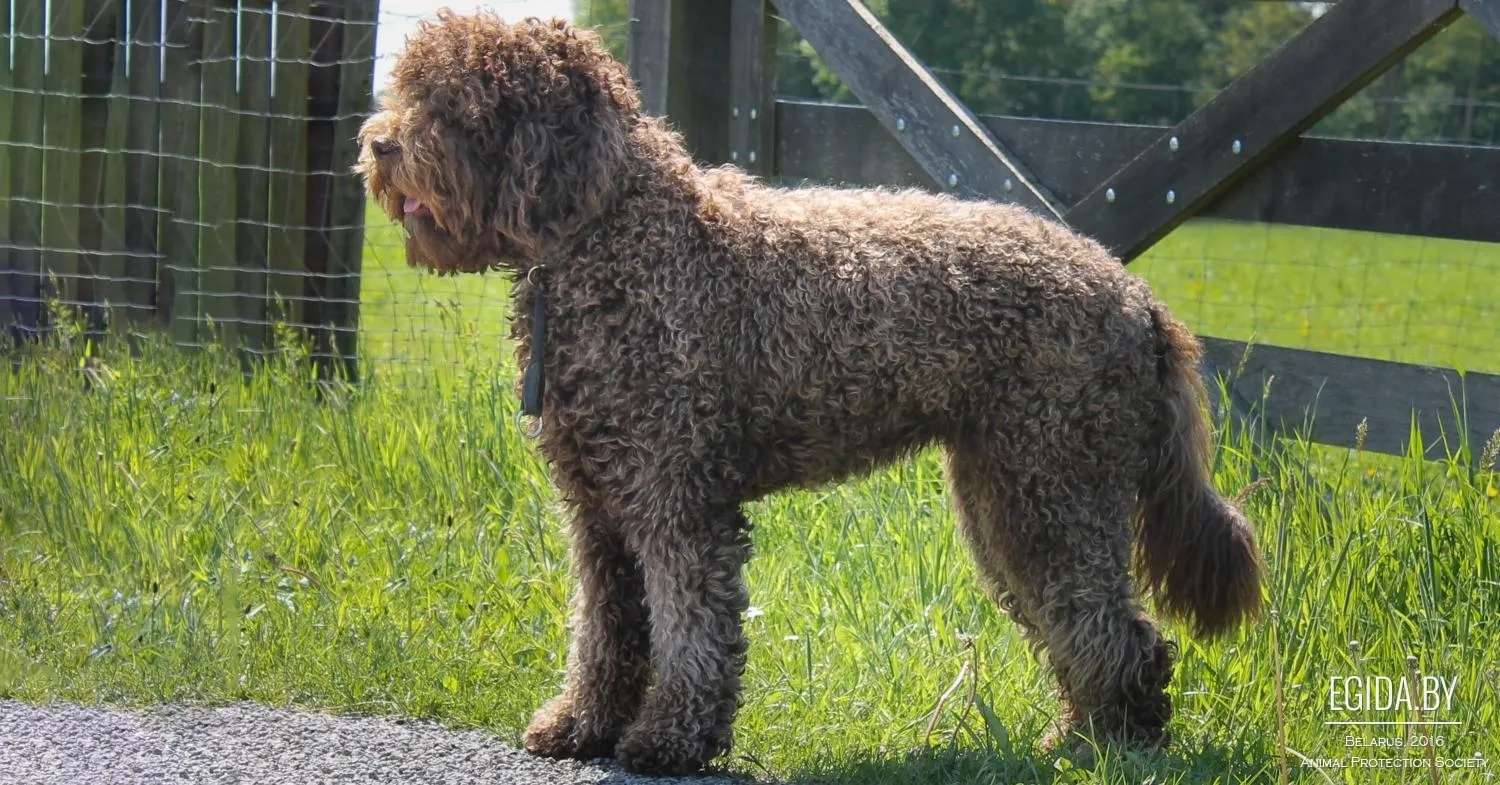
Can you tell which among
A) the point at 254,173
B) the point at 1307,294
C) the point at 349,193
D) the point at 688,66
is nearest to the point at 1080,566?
the point at 688,66

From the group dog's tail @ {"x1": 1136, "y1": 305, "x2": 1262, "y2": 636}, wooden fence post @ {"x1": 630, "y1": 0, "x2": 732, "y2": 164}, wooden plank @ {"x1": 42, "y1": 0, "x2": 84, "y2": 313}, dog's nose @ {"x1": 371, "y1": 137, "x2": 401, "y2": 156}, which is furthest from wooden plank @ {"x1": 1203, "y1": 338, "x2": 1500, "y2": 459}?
wooden plank @ {"x1": 42, "y1": 0, "x2": 84, "y2": 313}

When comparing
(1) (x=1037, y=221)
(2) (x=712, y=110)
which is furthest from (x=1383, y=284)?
(1) (x=1037, y=221)

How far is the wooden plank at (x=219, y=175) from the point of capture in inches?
287

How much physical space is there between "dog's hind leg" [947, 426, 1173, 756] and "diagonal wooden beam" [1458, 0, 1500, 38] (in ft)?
5.59

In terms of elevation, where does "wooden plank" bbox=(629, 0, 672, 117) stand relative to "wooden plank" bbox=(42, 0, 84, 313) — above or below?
above

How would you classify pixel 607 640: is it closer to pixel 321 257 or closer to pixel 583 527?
pixel 583 527

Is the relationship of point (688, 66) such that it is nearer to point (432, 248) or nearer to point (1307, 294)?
point (432, 248)

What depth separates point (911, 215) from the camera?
410cm

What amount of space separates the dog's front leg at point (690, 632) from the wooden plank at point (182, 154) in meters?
4.30

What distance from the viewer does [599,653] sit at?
4.18m

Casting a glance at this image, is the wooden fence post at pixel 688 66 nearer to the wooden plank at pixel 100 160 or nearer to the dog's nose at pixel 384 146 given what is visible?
the dog's nose at pixel 384 146

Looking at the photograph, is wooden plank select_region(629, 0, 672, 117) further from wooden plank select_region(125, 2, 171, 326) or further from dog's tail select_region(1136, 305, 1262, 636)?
dog's tail select_region(1136, 305, 1262, 636)

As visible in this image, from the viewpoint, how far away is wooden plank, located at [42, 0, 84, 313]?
7.44m

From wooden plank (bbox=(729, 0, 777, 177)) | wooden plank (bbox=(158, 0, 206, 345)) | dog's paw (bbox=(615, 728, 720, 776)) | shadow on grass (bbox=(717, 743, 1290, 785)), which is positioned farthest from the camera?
wooden plank (bbox=(158, 0, 206, 345))
